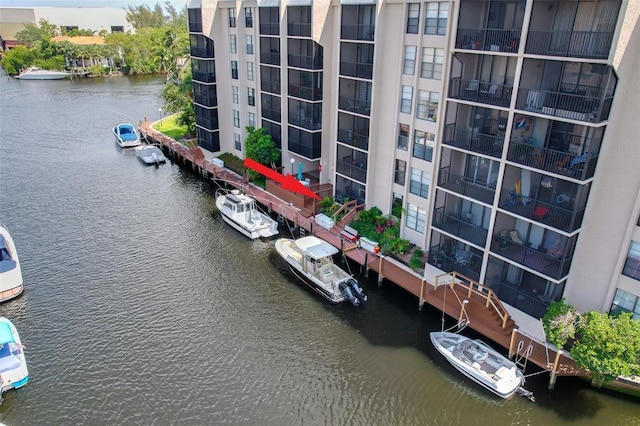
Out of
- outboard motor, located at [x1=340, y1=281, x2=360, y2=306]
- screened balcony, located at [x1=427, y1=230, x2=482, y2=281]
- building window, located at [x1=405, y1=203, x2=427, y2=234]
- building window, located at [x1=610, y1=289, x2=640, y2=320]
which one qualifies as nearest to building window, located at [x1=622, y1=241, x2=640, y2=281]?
Result: building window, located at [x1=610, y1=289, x2=640, y2=320]

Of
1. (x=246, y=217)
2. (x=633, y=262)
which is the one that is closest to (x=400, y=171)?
(x=246, y=217)

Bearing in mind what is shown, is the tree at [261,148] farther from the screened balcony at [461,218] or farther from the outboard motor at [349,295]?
the screened balcony at [461,218]

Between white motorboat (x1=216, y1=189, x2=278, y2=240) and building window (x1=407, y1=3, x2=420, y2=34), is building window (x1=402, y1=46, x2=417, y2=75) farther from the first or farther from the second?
white motorboat (x1=216, y1=189, x2=278, y2=240)

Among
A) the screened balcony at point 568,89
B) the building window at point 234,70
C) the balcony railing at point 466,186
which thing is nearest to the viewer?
the screened balcony at point 568,89

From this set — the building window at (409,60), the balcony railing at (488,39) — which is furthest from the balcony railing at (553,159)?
the building window at (409,60)

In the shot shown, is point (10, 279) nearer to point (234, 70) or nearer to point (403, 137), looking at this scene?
point (403, 137)

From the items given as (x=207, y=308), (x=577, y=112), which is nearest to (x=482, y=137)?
(x=577, y=112)
